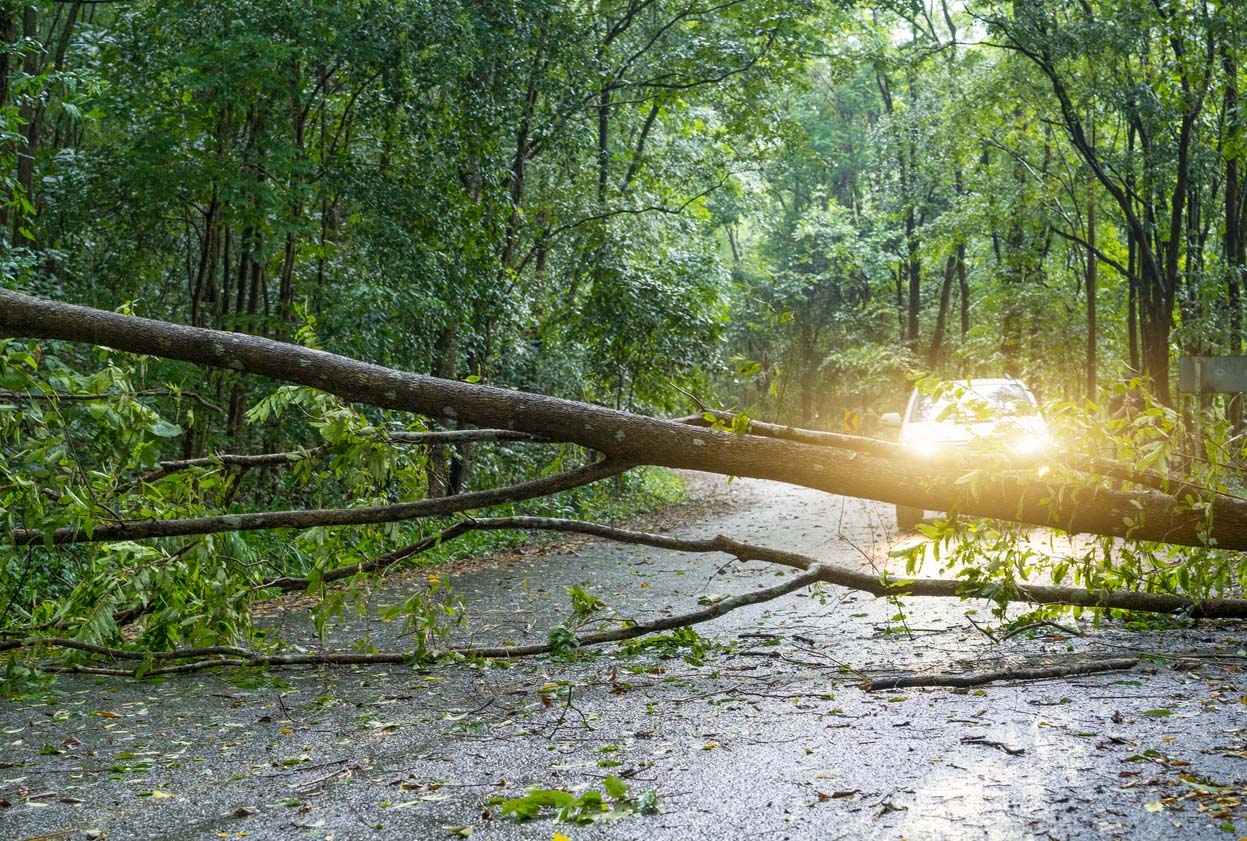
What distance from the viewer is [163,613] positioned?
20.4 feet

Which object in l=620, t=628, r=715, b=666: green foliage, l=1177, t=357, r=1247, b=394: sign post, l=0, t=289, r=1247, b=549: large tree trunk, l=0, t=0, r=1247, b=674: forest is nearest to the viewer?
l=0, t=289, r=1247, b=549: large tree trunk

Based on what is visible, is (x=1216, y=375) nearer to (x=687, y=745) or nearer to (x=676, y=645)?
(x=676, y=645)

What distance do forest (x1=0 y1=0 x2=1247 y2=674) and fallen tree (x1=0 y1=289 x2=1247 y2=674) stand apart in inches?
1.0

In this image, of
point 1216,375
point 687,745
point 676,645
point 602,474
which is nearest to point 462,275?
point 676,645

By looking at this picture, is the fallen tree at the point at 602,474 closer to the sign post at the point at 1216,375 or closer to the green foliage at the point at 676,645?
the green foliage at the point at 676,645

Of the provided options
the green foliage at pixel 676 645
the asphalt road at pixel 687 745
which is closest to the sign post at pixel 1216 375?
the asphalt road at pixel 687 745

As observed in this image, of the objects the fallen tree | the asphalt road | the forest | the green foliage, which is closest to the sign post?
the forest

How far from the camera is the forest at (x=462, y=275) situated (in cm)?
591

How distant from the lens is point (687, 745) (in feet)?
14.8

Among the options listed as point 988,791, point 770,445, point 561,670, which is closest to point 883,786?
point 988,791

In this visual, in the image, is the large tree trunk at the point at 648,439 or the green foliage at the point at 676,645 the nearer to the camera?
the large tree trunk at the point at 648,439

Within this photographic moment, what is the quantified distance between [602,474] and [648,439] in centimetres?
32

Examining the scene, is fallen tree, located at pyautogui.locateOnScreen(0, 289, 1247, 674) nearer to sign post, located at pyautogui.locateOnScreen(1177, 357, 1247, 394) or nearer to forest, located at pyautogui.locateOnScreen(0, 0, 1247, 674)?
forest, located at pyautogui.locateOnScreen(0, 0, 1247, 674)

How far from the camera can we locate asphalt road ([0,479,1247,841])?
3.57 meters
